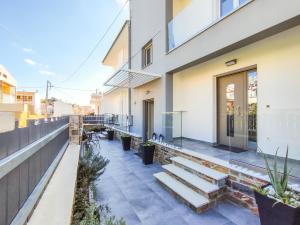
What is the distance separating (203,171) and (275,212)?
182 cm

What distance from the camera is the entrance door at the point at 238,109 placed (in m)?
4.68

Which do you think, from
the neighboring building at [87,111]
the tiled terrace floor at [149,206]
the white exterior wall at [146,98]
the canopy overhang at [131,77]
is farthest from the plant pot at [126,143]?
the neighboring building at [87,111]

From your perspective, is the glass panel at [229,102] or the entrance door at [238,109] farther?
the glass panel at [229,102]

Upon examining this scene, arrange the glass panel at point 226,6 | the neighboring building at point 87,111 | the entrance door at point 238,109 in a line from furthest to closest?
the neighboring building at point 87,111 → the entrance door at point 238,109 → the glass panel at point 226,6

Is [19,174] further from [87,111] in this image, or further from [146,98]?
[87,111]

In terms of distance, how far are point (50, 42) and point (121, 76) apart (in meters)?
15.0

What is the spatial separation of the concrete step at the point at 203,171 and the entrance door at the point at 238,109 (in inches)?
44.7

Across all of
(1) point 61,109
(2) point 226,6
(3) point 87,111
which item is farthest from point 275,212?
(3) point 87,111

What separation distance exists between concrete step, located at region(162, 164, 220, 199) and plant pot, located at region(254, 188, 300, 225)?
1.05 m

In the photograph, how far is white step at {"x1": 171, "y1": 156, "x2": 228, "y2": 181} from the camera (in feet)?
12.7

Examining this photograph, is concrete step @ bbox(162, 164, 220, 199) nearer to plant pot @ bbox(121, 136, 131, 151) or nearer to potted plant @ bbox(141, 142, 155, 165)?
potted plant @ bbox(141, 142, 155, 165)

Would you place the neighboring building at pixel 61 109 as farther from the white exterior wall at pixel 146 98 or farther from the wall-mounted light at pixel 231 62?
the wall-mounted light at pixel 231 62

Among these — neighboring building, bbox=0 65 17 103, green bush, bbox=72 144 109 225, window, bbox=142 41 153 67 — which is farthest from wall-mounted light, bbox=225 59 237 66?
neighboring building, bbox=0 65 17 103

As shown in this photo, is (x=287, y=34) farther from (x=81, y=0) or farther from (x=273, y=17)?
(x=81, y=0)
